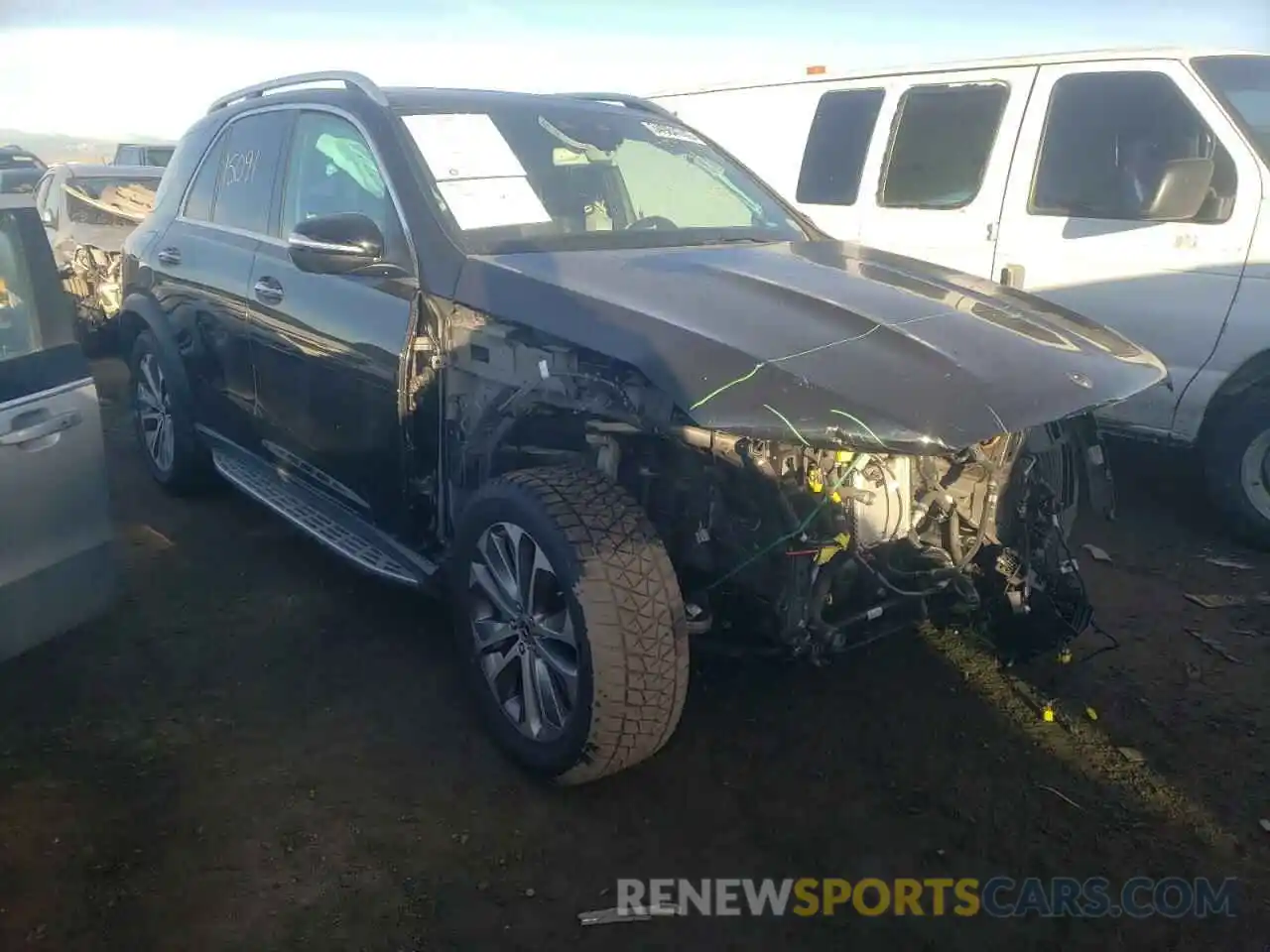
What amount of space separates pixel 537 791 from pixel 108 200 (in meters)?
8.45

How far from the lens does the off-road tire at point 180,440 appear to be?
4922 millimetres

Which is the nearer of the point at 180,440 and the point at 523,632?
the point at 523,632

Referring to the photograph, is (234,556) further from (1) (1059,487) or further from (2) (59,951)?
(1) (1059,487)

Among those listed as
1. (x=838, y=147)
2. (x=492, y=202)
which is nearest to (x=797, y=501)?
(x=492, y=202)

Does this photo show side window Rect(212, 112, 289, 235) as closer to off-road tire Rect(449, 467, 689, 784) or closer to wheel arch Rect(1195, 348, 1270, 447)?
off-road tire Rect(449, 467, 689, 784)

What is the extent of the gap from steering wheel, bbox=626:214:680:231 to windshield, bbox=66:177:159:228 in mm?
6402

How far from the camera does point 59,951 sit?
7.86 ft

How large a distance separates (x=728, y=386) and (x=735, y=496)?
449 millimetres

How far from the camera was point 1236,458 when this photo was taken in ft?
15.6

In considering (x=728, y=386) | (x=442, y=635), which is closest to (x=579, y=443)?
(x=728, y=386)

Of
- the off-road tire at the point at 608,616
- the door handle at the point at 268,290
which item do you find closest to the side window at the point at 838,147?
the door handle at the point at 268,290

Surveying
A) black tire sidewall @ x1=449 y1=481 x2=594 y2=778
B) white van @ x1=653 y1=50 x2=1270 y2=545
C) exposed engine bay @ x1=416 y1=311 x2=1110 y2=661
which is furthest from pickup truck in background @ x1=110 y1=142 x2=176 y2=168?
black tire sidewall @ x1=449 y1=481 x2=594 y2=778

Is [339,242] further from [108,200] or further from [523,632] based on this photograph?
[108,200]

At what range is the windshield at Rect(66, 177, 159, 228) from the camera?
904 centimetres
